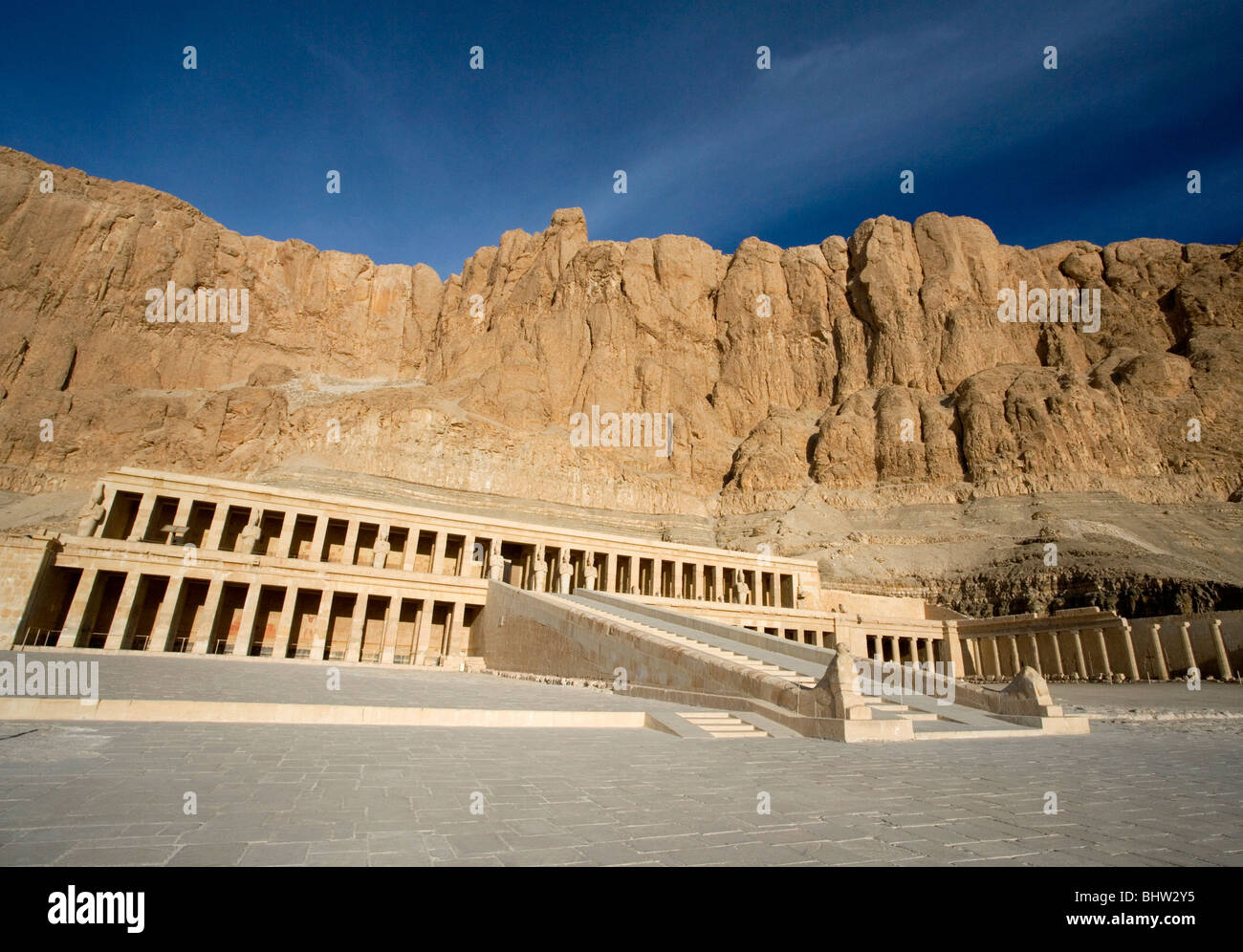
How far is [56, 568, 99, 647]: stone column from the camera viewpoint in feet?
77.6

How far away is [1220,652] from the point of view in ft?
89.6

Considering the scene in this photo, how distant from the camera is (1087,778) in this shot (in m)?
6.86

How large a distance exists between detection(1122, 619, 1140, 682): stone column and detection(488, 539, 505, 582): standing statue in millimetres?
30016

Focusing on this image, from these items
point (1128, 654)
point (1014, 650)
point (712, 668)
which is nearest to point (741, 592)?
point (1014, 650)

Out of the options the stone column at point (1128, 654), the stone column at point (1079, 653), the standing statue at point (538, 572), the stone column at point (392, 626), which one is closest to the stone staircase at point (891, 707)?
the stone column at point (392, 626)

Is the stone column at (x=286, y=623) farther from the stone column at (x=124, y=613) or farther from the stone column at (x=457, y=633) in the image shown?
the stone column at (x=457, y=633)

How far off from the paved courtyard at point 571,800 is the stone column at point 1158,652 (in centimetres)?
2667

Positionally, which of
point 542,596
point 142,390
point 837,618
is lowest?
point 837,618

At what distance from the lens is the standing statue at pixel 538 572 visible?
35.9 m

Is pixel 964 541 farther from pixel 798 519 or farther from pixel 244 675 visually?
pixel 244 675

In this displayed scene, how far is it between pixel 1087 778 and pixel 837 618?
3509 centimetres

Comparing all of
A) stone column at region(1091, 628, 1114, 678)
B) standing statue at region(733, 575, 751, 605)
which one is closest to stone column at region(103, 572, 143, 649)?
standing statue at region(733, 575, 751, 605)

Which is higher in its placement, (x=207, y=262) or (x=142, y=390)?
(x=207, y=262)

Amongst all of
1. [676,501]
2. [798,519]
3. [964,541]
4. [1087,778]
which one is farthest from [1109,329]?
[1087,778]
